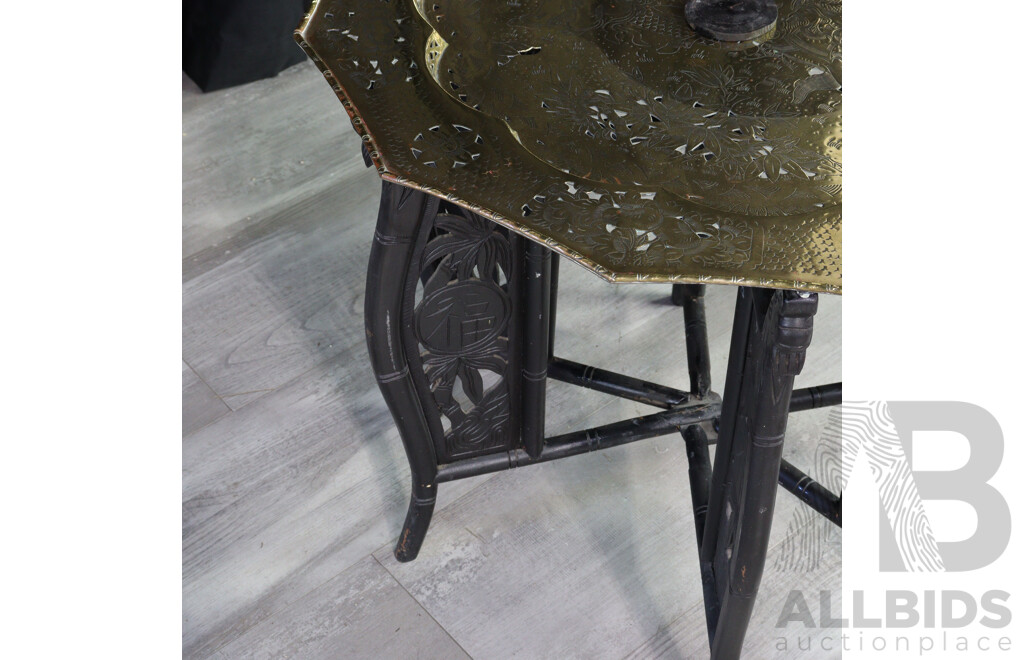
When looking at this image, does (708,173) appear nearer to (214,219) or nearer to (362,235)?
(362,235)

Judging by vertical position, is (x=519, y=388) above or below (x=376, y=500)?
above

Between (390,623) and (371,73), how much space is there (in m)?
0.76

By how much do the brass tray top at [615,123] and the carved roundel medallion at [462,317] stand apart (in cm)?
28

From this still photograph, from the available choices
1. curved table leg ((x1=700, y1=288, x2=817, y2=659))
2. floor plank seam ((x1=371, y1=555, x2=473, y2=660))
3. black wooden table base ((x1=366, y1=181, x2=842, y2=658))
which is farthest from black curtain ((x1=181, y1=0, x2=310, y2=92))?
curved table leg ((x1=700, y1=288, x2=817, y2=659))

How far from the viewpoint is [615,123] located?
847 mm

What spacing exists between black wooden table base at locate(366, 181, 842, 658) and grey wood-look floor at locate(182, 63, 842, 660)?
0.10 metres

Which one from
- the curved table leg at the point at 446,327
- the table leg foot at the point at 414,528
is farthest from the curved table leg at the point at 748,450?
the table leg foot at the point at 414,528

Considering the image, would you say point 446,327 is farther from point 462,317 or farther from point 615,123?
point 615,123

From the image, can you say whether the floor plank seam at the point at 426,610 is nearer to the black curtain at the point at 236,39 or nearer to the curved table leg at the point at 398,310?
the curved table leg at the point at 398,310

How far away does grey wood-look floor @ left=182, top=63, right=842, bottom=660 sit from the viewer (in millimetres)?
1282

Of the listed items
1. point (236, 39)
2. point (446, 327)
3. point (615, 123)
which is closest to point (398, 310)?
point (446, 327)

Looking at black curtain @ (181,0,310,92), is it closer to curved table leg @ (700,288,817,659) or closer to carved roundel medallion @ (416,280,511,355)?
carved roundel medallion @ (416,280,511,355)

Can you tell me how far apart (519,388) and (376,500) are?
1.16 ft

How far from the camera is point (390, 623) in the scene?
1289 mm
